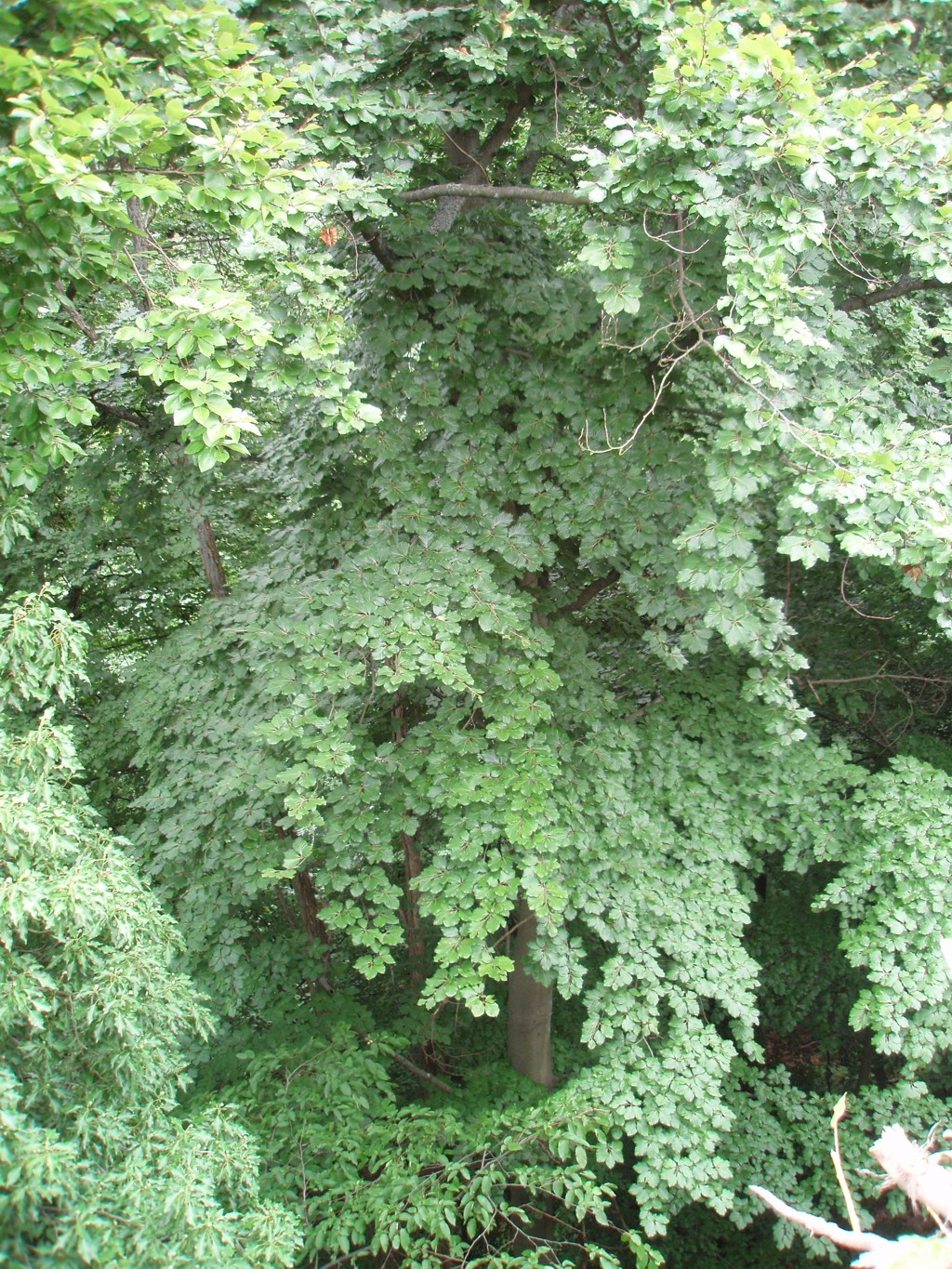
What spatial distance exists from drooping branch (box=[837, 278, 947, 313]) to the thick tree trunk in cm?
327

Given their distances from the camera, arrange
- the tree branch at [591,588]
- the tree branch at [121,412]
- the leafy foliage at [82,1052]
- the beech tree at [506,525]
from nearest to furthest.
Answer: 1. the leafy foliage at [82,1052]
2. the beech tree at [506,525]
3. the tree branch at [121,412]
4. the tree branch at [591,588]

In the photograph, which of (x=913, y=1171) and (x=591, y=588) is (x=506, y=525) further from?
(x=913, y=1171)

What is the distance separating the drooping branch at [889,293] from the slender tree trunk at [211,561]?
3.17 m

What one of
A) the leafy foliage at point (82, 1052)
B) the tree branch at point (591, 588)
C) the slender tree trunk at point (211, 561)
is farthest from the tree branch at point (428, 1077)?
the slender tree trunk at point (211, 561)

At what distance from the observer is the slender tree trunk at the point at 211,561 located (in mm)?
4699

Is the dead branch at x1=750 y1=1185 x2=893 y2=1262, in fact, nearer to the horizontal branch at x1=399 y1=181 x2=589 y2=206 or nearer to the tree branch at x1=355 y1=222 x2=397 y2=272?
the horizontal branch at x1=399 y1=181 x2=589 y2=206

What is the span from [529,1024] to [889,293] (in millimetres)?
3775

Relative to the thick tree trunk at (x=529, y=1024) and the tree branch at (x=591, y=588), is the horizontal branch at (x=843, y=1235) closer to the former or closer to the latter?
the tree branch at (x=591, y=588)

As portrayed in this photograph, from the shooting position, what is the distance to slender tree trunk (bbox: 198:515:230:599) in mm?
4699

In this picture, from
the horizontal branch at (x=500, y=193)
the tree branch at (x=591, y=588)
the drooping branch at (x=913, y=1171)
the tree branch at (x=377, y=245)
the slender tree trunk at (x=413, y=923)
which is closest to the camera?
the drooping branch at (x=913, y=1171)

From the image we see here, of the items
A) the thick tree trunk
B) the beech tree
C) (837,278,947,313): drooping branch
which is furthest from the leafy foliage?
(837,278,947,313): drooping branch

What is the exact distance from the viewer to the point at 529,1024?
4652 millimetres

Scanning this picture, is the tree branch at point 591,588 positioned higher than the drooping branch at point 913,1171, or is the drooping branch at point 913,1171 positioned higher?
the tree branch at point 591,588

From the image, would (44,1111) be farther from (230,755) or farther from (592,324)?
(592,324)
